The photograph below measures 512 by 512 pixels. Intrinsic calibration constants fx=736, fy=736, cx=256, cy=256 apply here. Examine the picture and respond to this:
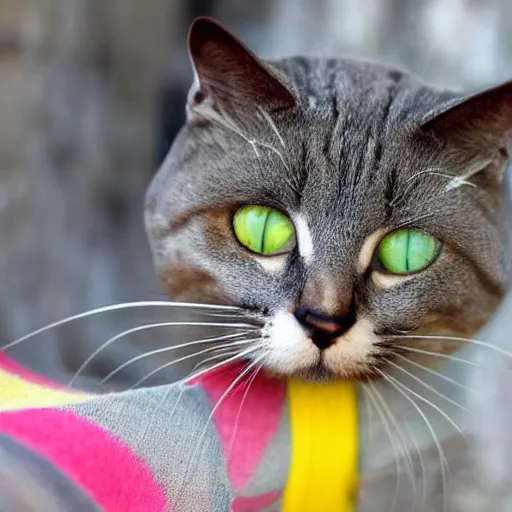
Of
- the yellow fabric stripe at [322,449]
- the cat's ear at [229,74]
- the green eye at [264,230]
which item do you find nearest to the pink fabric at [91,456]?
the yellow fabric stripe at [322,449]

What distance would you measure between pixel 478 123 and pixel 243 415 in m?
0.37

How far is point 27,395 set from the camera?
60cm

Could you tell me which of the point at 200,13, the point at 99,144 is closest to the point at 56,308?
the point at 99,144

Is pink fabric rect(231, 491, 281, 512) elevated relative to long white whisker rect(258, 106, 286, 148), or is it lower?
lower

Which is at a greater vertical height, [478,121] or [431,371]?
[478,121]

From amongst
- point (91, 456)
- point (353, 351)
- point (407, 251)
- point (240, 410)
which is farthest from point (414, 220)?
point (91, 456)

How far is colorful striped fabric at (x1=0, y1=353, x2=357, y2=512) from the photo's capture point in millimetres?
505

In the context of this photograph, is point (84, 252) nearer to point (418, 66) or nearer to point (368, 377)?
point (418, 66)

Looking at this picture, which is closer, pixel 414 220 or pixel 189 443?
pixel 189 443

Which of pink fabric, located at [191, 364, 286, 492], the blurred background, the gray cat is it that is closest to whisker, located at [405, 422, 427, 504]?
the gray cat

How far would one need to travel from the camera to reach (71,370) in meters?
1.04

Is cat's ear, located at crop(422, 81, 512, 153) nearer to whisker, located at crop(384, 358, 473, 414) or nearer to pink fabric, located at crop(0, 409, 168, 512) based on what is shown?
whisker, located at crop(384, 358, 473, 414)

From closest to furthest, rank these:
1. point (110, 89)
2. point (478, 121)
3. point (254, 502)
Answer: point (254, 502) → point (478, 121) → point (110, 89)

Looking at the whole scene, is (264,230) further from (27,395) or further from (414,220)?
(27,395)
